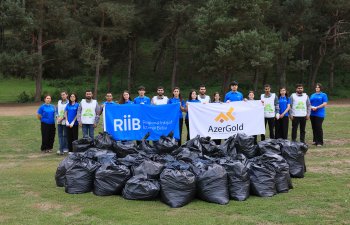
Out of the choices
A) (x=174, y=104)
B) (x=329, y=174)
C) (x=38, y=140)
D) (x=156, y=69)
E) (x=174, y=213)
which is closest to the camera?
(x=174, y=213)

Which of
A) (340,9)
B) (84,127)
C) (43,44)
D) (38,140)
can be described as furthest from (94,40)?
(84,127)

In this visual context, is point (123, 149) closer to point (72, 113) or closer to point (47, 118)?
point (72, 113)

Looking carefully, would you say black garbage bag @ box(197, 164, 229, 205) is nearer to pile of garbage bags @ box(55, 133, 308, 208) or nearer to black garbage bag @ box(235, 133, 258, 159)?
pile of garbage bags @ box(55, 133, 308, 208)

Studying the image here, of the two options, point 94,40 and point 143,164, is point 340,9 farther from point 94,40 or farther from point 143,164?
point 143,164

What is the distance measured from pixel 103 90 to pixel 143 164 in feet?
119

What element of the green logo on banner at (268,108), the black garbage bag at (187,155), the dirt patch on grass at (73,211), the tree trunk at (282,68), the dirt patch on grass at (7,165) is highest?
the tree trunk at (282,68)

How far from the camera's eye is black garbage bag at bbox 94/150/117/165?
25.3ft

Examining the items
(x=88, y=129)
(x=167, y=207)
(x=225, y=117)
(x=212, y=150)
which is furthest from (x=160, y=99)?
(x=167, y=207)

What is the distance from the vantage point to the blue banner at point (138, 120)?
35.3ft

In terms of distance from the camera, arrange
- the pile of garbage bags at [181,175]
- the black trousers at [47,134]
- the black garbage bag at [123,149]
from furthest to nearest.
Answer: the black trousers at [47,134]
the black garbage bag at [123,149]
the pile of garbage bags at [181,175]

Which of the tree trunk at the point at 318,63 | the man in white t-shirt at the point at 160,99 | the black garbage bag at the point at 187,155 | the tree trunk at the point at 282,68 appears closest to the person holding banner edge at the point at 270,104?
the man in white t-shirt at the point at 160,99

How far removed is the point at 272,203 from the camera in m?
6.66

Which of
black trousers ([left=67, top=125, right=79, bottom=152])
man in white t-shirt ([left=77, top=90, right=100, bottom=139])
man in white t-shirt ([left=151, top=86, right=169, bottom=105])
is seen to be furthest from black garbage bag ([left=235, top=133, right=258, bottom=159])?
black trousers ([left=67, top=125, right=79, bottom=152])

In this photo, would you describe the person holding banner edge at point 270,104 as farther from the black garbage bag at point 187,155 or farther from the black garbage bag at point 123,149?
the black garbage bag at point 123,149
